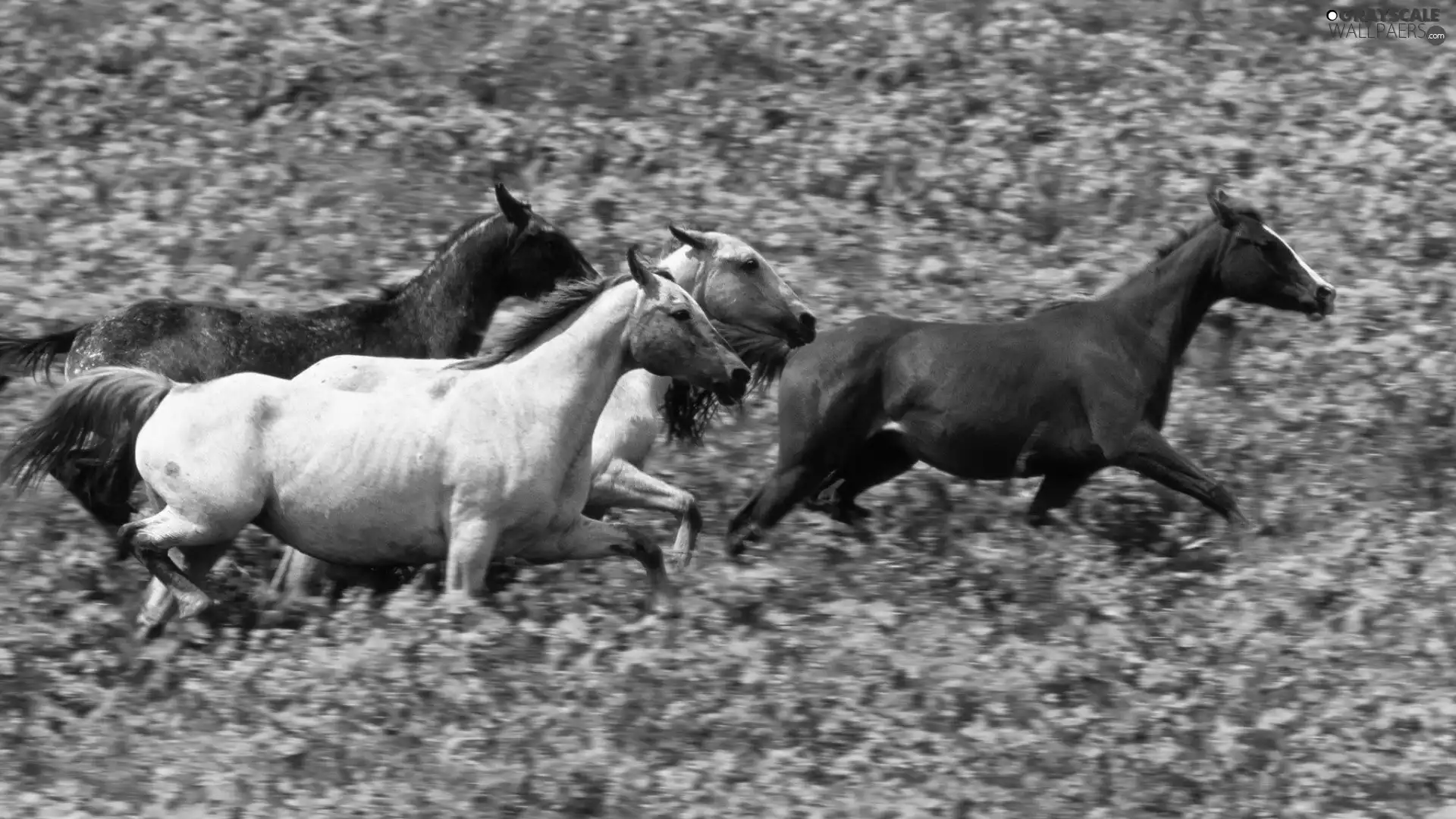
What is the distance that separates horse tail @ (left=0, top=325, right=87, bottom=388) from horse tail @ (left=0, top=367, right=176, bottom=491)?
1280 millimetres

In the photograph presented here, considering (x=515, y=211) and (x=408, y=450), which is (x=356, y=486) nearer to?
(x=408, y=450)

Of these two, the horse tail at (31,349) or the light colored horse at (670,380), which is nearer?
the light colored horse at (670,380)

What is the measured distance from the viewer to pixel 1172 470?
36.5 feet

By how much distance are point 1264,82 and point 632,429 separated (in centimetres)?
828

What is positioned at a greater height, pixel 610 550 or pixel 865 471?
pixel 610 550

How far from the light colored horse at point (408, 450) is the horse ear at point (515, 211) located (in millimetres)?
1899

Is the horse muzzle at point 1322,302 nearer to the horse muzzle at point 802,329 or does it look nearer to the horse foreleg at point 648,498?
the horse muzzle at point 802,329

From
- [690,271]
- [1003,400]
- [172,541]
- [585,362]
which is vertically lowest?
[172,541]

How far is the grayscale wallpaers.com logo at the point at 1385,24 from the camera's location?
59.9 ft

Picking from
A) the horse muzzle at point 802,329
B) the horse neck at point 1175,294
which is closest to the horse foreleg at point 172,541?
the horse muzzle at point 802,329

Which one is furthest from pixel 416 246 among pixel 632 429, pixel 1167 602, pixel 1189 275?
pixel 1167 602

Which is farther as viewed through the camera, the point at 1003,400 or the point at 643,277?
the point at 1003,400

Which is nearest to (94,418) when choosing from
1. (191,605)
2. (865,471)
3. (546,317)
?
(191,605)

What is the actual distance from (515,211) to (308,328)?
1.25 meters
